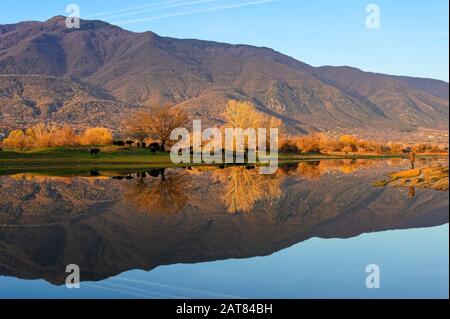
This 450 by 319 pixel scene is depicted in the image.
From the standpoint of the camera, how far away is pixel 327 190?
29.9 meters

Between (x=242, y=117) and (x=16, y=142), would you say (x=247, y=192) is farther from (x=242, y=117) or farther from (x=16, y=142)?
(x=242, y=117)

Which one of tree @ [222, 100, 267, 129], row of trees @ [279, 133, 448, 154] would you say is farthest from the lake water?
row of trees @ [279, 133, 448, 154]

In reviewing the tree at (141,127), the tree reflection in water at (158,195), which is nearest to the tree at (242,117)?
the tree at (141,127)

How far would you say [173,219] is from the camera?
1873 centimetres

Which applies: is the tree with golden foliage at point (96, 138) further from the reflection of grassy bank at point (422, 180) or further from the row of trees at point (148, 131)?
the reflection of grassy bank at point (422, 180)

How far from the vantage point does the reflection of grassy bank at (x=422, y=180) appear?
98.0 feet

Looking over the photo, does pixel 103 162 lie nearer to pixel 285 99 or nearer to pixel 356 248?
pixel 356 248

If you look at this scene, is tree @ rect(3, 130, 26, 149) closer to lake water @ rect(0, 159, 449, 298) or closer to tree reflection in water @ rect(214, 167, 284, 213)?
tree reflection in water @ rect(214, 167, 284, 213)

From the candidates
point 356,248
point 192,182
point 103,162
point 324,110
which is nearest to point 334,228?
point 356,248

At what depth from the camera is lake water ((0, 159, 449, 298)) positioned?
10250 millimetres

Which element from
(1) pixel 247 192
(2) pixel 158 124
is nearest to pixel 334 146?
(2) pixel 158 124

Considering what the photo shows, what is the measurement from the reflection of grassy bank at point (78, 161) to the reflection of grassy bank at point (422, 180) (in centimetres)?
1971

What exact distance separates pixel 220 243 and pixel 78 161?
3645cm
